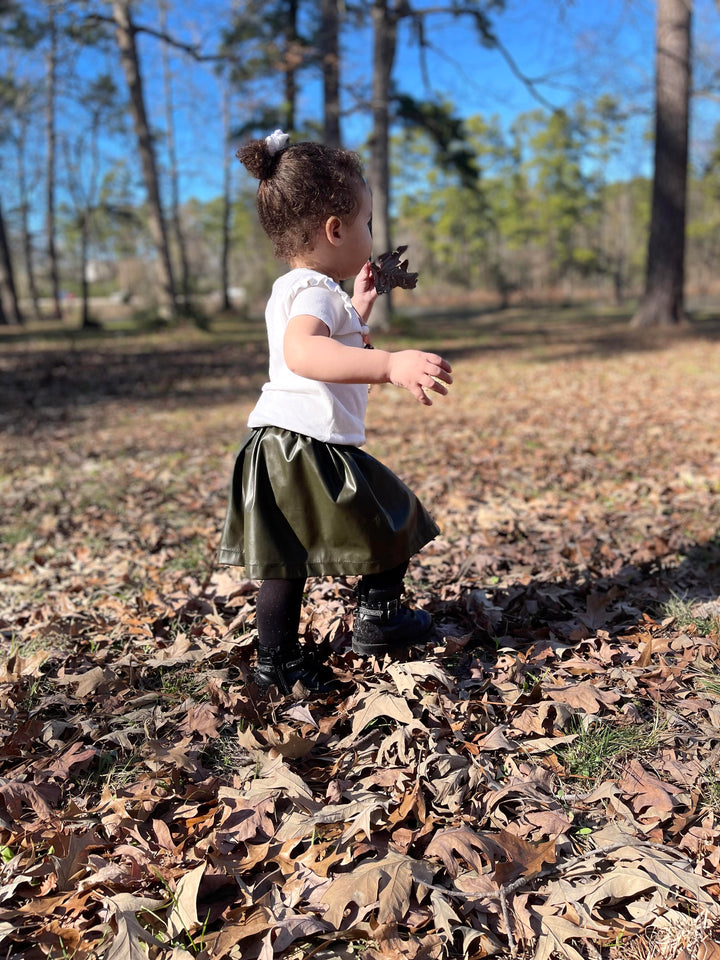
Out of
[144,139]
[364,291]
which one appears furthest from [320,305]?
[144,139]

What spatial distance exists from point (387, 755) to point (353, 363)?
3.87 ft

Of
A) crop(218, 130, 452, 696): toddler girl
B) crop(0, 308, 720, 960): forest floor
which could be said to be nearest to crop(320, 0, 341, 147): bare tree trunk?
crop(0, 308, 720, 960): forest floor

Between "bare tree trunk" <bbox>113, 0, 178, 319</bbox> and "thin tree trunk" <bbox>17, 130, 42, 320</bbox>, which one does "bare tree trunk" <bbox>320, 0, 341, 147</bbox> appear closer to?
"bare tree trunk" <bbox>113, 0, 178, 319</bbox>

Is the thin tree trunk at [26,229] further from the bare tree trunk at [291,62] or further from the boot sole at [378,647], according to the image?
the boot sole at [378,647]

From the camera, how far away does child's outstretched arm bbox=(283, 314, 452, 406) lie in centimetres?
192

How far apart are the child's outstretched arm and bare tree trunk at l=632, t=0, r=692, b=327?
13918 millimetres

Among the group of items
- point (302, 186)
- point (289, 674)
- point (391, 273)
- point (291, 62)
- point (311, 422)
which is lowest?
point (289, 674)

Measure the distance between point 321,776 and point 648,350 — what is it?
1178 centimetres

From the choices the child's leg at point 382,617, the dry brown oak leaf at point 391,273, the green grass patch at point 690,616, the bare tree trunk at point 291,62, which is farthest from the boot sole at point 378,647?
the bare tree trunk at point 291,62

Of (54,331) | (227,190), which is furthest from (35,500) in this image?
(227,190)

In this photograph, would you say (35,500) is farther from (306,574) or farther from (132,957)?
(132,957)

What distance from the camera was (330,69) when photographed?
15.6 m

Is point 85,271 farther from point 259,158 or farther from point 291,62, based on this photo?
point 259,158

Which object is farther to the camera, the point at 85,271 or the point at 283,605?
the point at 85,271
